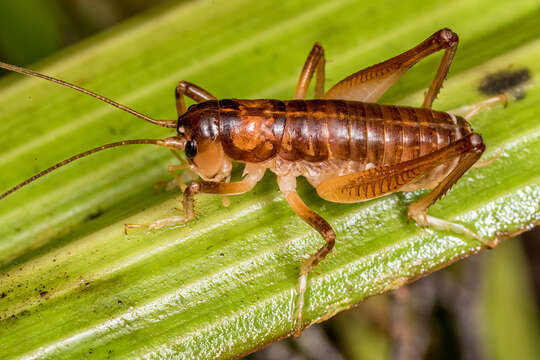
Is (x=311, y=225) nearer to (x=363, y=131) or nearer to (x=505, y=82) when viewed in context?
(x=363, y=131)

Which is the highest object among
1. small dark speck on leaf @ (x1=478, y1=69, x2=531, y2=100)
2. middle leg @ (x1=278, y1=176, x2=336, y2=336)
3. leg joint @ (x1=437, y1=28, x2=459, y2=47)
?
leg joint @ (x1=437, y1=28, x2=459, y2=47)

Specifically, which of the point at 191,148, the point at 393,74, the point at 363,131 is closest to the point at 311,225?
the point at 363,131

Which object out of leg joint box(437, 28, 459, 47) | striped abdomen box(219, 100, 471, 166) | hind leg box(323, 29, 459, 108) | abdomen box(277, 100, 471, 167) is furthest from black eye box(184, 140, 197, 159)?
leg joint box(437, 28, 459, 47)

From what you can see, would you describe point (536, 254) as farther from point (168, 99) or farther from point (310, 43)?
point (168, 99)

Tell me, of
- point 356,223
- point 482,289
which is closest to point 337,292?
point 356,223

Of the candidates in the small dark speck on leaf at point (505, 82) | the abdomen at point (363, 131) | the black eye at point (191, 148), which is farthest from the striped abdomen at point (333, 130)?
the small dark speck on leaf at point (505, 82)

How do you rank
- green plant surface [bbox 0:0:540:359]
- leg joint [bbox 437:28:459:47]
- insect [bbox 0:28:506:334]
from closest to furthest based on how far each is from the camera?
green plant surface [bbox 0:0:540:359] → insect [bbox 0:28:506:334] → leg joint [bbox 437:28:459:47]

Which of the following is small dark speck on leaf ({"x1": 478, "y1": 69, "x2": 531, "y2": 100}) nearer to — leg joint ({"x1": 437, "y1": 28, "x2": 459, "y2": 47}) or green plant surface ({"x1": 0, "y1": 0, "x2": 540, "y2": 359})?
green plant surface ({"x1": 0, "y1": 0, "x2": 540, "y2": 359})
